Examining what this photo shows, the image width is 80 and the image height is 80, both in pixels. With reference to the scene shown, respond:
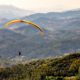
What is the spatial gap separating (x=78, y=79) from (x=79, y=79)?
842 mm

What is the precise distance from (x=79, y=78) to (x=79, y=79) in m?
1.52

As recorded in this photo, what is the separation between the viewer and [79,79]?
87000 mm

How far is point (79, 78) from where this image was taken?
88.5m

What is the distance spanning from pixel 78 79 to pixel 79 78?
82 cm

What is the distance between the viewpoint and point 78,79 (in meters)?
87.8
